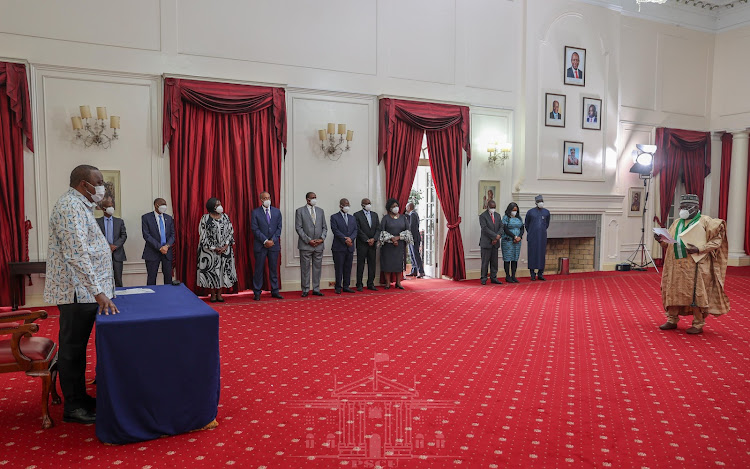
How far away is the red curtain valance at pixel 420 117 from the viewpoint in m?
8.98

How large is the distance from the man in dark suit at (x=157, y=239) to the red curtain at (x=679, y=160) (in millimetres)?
10665

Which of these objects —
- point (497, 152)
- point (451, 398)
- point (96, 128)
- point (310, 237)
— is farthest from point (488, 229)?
point (96, 128)

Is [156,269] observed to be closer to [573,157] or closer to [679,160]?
[573,157]

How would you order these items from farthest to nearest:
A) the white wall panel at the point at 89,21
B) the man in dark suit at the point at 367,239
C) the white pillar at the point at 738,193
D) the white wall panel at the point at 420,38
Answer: the white pillar at the point at 738,193 < the white wall panel at the point at 420,38 < the man in dark suit at the point at 367,239 < the white wall panel at the point at 89,21

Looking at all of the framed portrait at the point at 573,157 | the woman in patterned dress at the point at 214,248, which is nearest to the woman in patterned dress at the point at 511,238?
the framed portrait at the point at 573,157

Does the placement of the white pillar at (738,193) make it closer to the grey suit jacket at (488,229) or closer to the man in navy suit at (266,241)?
the grey suit jacket at (488,229)

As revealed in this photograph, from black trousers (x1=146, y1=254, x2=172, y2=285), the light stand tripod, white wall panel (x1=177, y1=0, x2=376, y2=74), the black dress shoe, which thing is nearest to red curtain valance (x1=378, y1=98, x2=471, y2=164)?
white wall panel (x1=177, y1=0, x2=376, y2=74)

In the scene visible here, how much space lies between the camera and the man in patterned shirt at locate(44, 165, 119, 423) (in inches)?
120

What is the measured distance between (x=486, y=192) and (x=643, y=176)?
13.5 feet

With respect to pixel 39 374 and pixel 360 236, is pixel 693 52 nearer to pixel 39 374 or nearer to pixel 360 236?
pixel 360 236

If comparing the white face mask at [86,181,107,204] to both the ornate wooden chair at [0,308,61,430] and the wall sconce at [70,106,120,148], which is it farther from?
the wall sconce at [70,106,120,148]

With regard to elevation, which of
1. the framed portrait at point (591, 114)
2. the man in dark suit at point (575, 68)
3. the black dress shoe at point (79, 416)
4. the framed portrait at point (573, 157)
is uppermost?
the man in dark suit at point (575, 68)

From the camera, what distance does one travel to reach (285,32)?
8.34 metres

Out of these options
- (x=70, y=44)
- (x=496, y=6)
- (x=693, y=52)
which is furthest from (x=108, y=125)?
(x=693, y=52)
